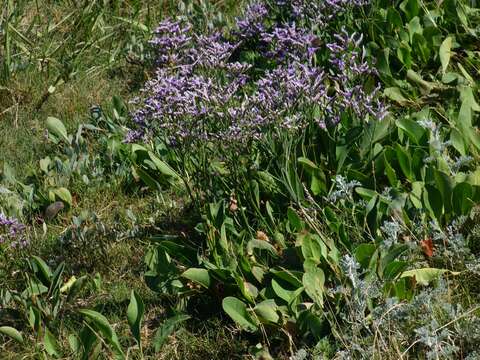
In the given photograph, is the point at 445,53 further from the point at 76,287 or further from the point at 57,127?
the point at 76,287

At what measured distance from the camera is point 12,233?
3887mm

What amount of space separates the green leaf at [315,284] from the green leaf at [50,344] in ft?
3.20

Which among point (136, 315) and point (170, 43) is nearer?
point (136, 315)

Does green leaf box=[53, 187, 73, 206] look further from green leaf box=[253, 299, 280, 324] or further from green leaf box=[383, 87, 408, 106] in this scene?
green leaf box=[383, 87, 408, 106]

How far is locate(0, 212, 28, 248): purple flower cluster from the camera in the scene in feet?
12.8

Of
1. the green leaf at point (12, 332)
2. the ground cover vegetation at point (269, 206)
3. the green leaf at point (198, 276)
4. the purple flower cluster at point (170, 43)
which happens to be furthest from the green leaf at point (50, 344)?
the purple flower cluster at point (170, 43)

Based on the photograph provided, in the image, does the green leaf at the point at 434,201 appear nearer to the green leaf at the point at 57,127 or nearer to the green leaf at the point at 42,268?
A: the green leaf at the point at 42,268

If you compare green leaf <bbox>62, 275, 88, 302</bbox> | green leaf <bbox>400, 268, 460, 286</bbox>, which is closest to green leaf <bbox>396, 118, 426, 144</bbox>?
green leaf <bbox>400, 268, 460, 286</bbox>

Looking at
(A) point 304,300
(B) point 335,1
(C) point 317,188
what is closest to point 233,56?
(B) point 335,1

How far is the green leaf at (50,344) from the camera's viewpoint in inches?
132

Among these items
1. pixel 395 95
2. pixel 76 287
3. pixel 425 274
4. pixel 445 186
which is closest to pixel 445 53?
pixel 395 95

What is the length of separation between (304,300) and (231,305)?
0.27m

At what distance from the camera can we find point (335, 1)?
452cm

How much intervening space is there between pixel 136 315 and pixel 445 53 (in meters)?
2.23
